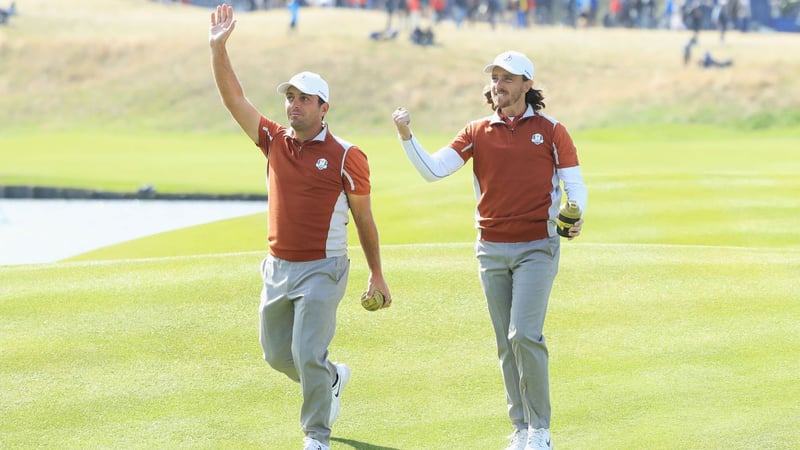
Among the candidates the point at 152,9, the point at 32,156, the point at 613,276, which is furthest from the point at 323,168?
the point at 152,9

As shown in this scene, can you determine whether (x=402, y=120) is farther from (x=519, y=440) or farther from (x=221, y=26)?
(x=519, y=440)

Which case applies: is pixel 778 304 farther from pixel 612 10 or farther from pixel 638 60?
pixel 612 10

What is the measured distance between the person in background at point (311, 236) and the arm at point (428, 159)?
35 centimetres

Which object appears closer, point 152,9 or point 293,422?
point 293,422

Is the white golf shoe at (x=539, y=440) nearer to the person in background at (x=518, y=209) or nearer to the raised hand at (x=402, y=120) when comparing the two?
the person in background at (x=518, y=209)

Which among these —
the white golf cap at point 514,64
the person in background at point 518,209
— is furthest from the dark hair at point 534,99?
the white golf cap at point 514,64

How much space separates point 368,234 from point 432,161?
2.12 feet

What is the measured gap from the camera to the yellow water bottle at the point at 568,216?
7.57 metres

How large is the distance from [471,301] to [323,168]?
3813 mm

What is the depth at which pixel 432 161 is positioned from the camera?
797 centimetres

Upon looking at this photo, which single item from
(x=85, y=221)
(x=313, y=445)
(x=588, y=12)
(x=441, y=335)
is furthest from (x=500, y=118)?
(x=588, y=12)

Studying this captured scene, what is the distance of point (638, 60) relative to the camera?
55.6 metres

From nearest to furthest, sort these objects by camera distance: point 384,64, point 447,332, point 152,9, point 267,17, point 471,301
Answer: point 447,332
point 471,301
point 384,64
point 267,17
point 152,9

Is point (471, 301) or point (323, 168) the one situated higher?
point (323, 168)
